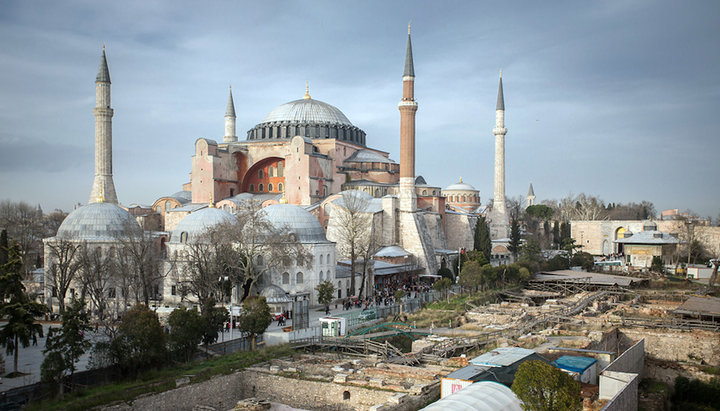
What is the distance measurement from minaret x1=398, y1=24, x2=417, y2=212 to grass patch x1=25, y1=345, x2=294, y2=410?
15416 mm

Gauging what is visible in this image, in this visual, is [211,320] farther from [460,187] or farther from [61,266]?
[460,187]

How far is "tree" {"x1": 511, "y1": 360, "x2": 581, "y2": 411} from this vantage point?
7.94m

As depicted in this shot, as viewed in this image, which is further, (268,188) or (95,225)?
(268,188)

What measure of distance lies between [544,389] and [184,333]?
27.1 ft

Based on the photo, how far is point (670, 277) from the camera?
29.2 m

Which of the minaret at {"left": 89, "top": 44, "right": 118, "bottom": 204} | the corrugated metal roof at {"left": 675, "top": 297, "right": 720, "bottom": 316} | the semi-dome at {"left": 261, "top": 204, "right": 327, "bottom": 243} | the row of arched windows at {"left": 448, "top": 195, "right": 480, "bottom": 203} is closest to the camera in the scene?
the corrugated metal roof at {"left": 675, "top": 297, "right": 720, "bottom": 316}

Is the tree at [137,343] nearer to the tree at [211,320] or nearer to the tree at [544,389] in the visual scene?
the tree at [211,320]

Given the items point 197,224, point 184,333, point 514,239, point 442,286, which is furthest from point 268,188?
point 184,333

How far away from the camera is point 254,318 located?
15.1 meters

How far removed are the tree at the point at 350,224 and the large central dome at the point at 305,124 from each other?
7.94 meters

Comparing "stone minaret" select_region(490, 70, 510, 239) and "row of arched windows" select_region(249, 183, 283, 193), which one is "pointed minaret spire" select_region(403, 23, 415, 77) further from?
"stone minaret" select_region(490, 70, 510, 239)

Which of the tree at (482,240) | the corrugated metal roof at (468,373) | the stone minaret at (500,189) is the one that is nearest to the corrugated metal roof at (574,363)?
the corrugated metal roof at (468,373)

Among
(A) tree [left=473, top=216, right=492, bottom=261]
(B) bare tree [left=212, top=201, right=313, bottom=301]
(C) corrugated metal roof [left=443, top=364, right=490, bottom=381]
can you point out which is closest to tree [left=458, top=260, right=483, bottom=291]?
(B) bare tree [left=212, top=201, right=313, bottom=301]

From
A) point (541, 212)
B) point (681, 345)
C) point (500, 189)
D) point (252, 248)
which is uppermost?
point (500, 189)
